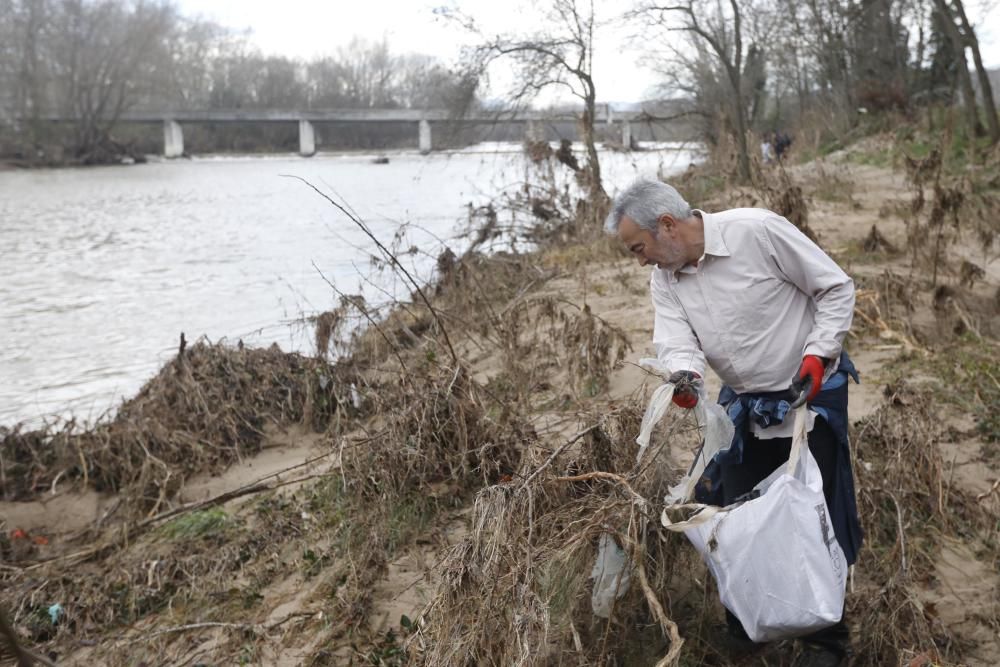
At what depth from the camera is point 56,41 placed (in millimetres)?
60750

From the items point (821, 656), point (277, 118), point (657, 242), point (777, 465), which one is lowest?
point (821, 656)

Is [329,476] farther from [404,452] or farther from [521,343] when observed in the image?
[521,343]

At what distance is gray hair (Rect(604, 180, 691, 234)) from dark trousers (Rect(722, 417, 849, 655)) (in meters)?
0.78

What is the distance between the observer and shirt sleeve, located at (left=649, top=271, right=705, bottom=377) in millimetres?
2955

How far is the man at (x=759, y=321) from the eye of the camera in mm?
2795

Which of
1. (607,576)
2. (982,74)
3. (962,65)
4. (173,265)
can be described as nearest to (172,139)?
(173,265)

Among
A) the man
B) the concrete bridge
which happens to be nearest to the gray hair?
the man

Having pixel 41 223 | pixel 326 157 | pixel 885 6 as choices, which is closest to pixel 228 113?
pixel 326 157

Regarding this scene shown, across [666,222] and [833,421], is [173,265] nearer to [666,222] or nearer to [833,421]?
[666,222]

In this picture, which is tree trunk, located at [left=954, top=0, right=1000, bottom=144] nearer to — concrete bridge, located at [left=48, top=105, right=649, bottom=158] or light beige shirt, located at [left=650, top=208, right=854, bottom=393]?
light beige shirt, located at [left=650, top=208, right=854, bottom=393]

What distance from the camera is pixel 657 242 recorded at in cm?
286

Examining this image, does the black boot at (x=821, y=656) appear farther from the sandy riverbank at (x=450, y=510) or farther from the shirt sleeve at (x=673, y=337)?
the shirt sleeve at (x=673, y=337)

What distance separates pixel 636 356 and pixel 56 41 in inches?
2534

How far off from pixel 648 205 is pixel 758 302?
0.44 m
